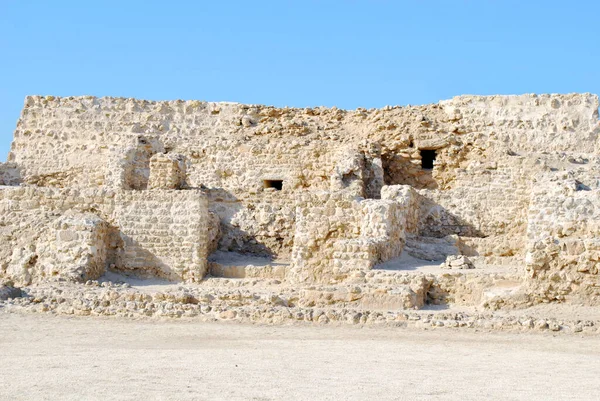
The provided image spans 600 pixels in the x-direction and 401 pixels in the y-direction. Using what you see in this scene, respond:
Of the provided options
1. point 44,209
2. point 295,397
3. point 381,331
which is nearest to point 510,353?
point 381,331

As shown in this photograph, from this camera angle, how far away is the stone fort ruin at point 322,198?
1186 centimetres

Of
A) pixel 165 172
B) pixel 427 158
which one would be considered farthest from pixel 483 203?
pixel 165 172

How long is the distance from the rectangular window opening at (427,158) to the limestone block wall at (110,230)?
6.67 meters

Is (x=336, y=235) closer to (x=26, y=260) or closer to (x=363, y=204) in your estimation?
(x=363, y=204)

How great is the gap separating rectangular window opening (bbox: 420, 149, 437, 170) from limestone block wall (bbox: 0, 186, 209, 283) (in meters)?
6.67

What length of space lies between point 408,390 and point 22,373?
2.87m

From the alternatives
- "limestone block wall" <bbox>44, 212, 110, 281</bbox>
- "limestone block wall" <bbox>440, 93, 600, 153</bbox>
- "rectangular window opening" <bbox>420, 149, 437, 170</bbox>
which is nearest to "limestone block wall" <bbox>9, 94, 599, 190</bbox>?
"limestone block wall" <bbox>440, 93, 600, 153</bbox>

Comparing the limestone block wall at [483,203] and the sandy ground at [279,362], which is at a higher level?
the limestone block wall at [483,203]

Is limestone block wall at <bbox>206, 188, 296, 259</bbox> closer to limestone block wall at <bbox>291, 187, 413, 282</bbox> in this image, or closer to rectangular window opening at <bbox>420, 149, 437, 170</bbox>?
limestone block wall at <bbox>291, 187, 413, 282</bbox>

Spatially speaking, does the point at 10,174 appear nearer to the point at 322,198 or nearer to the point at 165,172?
the point at 165,172

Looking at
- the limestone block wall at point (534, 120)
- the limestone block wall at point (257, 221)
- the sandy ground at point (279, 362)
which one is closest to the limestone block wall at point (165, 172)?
the limestone block wall at point (257, 221)

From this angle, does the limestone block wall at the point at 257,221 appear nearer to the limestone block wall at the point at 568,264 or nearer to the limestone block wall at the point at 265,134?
the limestone block wall at the point at 265,134

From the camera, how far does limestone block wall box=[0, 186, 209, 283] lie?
13.8m

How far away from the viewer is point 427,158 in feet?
65.3
